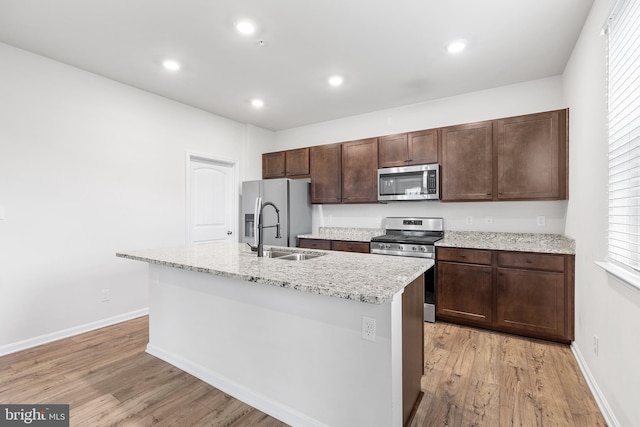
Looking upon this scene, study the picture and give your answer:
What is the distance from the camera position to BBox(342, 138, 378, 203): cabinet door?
403 centimetres

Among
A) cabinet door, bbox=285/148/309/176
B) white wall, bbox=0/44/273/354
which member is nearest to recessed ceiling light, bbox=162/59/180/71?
white wall, bbox=0/44/273/354

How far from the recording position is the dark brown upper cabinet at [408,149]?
3596 mm

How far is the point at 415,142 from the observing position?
370 centimetres

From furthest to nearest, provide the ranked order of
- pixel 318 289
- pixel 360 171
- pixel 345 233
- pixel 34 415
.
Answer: pixel 345 233 < pixel 360 171 < pixel 34 415 < pixel 318 289

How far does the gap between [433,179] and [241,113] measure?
2758 millimetres

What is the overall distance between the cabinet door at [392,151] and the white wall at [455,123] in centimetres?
36

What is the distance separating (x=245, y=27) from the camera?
2.34m

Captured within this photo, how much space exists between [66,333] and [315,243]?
2799 millimetres

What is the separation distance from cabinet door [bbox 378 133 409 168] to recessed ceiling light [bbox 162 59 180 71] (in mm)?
2425

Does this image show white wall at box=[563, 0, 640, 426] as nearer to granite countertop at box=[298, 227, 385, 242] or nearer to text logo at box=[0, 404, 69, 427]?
granite countertop at box=[298, 227, 385, 242]

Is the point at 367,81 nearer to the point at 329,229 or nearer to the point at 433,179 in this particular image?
the point at 433,179

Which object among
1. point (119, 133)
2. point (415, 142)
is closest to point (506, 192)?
point (415, 142)

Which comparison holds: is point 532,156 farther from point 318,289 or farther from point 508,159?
point 318,289

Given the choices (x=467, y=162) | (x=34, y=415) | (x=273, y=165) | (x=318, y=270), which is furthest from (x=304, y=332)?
(x=273, y=165)
